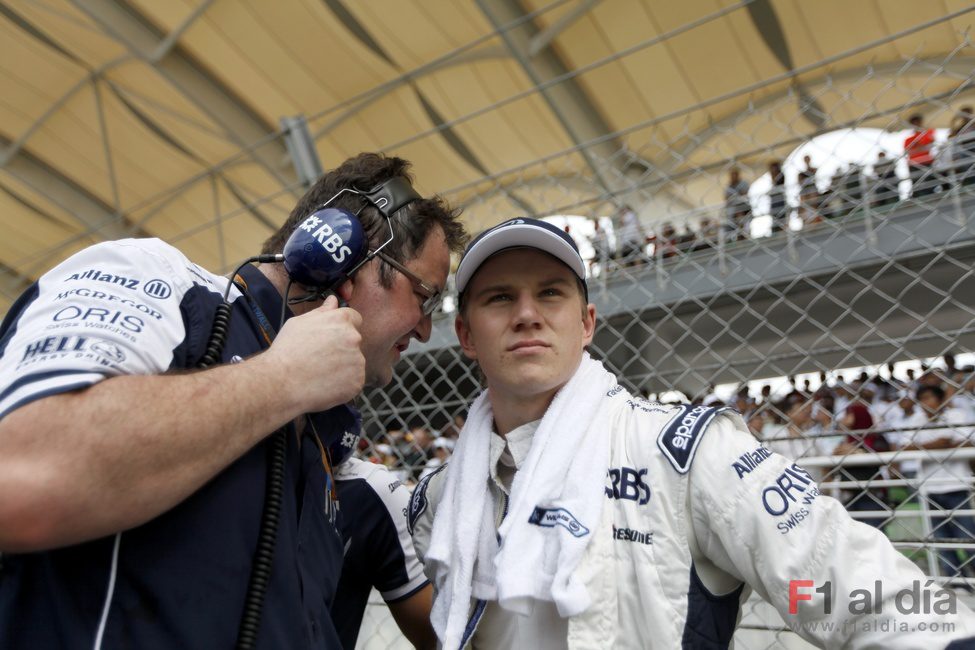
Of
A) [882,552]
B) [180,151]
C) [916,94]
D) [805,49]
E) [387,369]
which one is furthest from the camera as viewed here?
[180,151]

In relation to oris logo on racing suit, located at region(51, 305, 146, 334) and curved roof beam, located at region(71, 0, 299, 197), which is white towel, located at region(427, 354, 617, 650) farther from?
curved roof beam, located at region(71, 0, 299, 197)

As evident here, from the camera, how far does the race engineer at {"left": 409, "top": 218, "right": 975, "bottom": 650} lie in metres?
1.05

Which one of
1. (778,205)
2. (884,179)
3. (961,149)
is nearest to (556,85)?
(778,205)

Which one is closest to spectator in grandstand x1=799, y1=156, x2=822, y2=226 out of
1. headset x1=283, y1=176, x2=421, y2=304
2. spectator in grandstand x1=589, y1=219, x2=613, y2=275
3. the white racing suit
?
spectator in grandstand x1=589, y1=219, x2=613, y2=275

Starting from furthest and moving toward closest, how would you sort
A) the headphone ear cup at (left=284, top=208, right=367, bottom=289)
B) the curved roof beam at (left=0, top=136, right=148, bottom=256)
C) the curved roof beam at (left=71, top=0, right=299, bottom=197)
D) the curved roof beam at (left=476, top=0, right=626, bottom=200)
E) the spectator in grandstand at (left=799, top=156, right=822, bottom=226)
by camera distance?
the curved roof beam at (left=0, top=136, right=148, bottom=256) < the curved roof beam at (left=71, top=0, right=299, bottom=197) < the curved roof beam at (left=476, top=0, right=626, bottom=200) < the spectator in grandstand at (left=799, top=156, right=822, bottom=226) < the headphone ear cup at (left=284, top=208, right=367, bottom=289)

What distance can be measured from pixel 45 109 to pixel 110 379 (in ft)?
41.2

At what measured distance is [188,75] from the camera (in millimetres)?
10547

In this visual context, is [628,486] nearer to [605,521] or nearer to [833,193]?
[605,521]

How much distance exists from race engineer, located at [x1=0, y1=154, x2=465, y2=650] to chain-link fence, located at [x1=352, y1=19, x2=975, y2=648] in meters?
1.24

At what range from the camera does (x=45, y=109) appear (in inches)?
441

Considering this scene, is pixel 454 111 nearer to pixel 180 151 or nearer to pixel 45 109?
pixel 180 151

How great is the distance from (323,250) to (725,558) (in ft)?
2.92

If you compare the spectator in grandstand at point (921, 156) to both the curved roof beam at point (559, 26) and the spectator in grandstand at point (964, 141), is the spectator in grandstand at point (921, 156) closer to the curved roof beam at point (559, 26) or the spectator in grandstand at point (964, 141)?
the spectator in grandstand at point (964, 141)

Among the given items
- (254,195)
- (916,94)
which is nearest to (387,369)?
(916,94)
